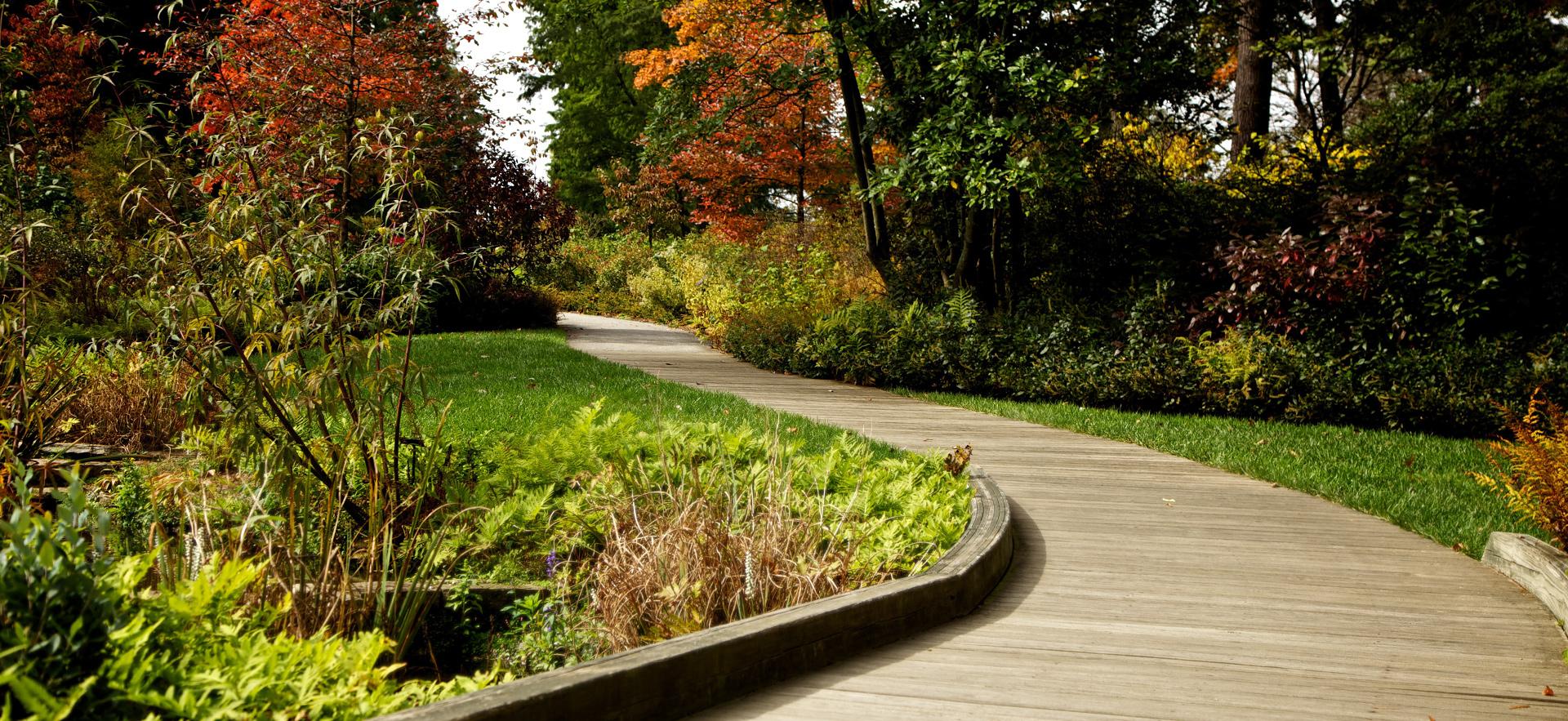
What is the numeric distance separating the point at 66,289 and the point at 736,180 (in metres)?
9.94

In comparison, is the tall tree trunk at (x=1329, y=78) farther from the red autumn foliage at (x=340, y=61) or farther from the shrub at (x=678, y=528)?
the red autumn foliage at (x=340, y=61)

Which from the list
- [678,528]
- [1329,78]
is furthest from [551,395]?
[1329,78]

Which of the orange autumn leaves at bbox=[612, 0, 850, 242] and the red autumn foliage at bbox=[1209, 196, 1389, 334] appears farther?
the orange autumn leaves at bbox=[612, 0, 850, 242]

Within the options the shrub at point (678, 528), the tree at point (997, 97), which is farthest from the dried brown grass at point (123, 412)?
the tree at point (997, 97)

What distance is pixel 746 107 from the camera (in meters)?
13.2

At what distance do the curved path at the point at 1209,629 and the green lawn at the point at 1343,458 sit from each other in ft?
0.77

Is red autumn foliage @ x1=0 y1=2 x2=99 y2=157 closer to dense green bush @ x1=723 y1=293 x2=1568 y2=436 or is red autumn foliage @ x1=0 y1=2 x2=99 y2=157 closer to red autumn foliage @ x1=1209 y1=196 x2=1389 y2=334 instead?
dense green bush @ x1=723 y1=293 x2=1568 y2=436

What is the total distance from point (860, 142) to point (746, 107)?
1.75 meters

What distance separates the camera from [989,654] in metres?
3.15

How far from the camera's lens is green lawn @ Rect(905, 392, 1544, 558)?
205 inches

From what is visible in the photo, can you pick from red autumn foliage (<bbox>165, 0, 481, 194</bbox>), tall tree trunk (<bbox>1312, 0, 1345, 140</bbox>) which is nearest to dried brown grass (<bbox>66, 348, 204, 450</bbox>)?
red autumn foliage (<bbox>165, 0, 481, 194</bbox>)

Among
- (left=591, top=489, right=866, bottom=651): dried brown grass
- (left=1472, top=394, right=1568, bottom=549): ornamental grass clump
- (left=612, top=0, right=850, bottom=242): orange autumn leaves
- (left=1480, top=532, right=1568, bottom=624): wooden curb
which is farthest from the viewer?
(left=612, top=0, right=850, bottom=242): orange autumn leaves

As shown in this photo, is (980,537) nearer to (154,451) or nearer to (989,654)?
(989,654)

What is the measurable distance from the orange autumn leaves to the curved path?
8.16m
